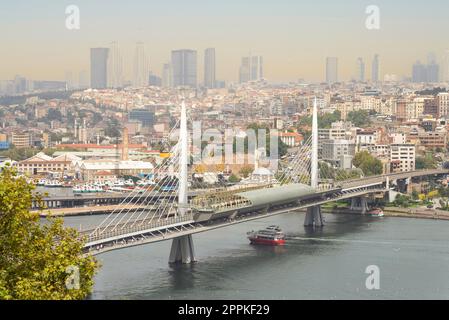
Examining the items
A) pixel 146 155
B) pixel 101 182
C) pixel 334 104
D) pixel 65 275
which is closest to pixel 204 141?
pixel 146 155

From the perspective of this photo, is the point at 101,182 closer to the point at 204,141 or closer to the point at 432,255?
the point at 204,141

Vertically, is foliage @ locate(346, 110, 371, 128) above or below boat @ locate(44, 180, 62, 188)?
above

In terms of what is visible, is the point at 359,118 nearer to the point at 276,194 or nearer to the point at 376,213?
the point at 376,213

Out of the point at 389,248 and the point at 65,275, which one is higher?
the point at 65,275

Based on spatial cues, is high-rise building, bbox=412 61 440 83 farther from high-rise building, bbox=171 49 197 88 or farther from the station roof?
the station roof

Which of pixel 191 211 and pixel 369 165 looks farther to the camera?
pixel 369 165

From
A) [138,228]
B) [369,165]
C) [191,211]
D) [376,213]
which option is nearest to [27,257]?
[138,228]

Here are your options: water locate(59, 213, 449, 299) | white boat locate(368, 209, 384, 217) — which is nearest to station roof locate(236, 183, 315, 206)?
water locate(59, 213, 449, 299)
